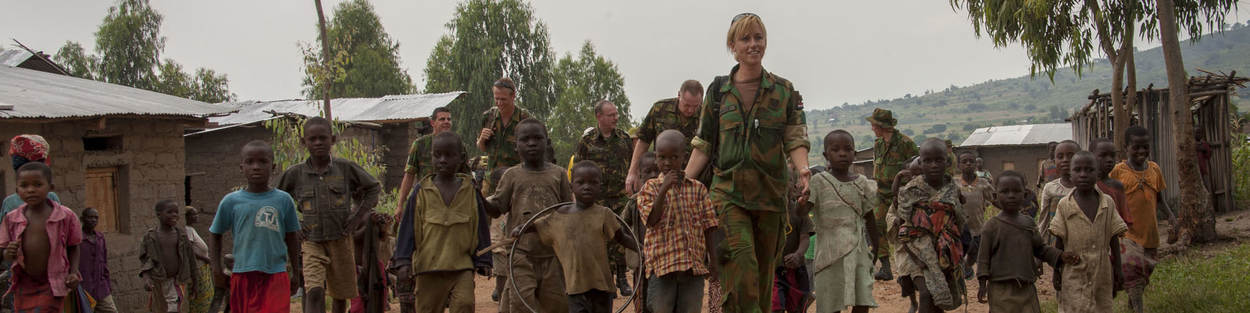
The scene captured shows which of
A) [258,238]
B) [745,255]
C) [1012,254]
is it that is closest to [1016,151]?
[1012,254]

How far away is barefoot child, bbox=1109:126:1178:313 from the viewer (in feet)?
21.2

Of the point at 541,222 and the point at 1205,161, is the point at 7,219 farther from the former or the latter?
the point at 1205,161

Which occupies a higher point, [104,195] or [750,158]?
[750,158]

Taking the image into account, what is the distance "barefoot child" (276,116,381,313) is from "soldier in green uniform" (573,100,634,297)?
→ 2.14 metres

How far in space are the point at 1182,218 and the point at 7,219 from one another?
34.2ft

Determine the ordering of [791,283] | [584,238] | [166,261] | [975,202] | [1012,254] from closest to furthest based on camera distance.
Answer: [584,238] → [1012,254] → [791,283] → [975,202] → [166,261]

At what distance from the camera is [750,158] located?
4.90 meters

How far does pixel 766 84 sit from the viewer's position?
498 cm

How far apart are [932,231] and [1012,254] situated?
565 mm

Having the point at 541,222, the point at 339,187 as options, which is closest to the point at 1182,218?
the point at 541,222

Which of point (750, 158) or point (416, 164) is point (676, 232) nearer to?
point (750, 158)

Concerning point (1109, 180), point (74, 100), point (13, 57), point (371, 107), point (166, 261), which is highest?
point (13, 57)

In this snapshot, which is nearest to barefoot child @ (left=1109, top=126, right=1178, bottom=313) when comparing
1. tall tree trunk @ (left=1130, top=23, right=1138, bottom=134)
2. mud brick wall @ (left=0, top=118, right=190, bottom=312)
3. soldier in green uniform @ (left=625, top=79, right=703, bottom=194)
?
soldier in green uniform @ (left=625, top=79, right=703, bottom=194)

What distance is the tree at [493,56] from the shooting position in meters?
42.5
